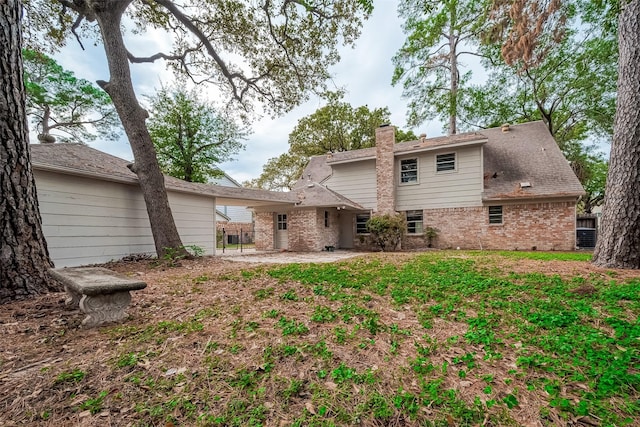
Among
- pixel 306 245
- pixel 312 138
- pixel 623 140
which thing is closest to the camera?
pixel 623 140

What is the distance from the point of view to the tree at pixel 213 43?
22.2 feet

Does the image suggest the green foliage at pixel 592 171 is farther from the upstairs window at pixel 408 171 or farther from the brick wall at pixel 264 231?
the brick wall at pixel 264 231

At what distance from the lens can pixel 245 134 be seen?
18.6 m

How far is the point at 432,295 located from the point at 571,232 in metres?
9.94

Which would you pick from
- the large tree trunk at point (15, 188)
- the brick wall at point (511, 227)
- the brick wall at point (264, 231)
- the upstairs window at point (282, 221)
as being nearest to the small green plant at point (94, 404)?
the large tree trunk at point (15, 188)

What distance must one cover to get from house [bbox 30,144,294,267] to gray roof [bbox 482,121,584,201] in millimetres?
12303

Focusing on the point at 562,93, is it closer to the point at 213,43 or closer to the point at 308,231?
the point at 308,231

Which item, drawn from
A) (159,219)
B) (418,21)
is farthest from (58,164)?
(418,21)

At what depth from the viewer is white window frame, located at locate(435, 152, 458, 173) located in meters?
11.5

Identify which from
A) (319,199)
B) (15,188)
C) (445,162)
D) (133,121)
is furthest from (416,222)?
(15,188)

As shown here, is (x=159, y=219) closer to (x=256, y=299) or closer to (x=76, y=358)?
(x=256, y=299)

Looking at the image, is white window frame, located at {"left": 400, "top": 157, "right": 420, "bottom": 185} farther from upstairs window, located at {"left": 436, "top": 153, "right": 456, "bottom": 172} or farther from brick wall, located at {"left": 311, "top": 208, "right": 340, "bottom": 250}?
brick wall, located at {"left": 311, "top": 208, "right": 340, "bottom": 250}

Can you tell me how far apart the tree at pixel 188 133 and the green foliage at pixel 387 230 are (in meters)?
11.8

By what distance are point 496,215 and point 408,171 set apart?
4.17m
